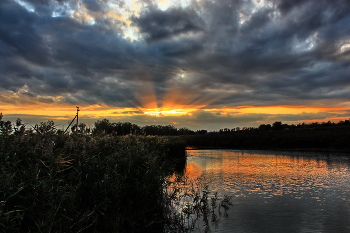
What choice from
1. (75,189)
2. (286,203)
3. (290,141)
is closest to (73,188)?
(75,189)

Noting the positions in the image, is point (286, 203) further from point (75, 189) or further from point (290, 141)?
point (290, 141)

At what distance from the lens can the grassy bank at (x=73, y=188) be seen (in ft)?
18.5

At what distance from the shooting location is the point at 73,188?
6648mm

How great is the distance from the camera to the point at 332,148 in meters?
50.5

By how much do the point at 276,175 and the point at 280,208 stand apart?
10723 mm

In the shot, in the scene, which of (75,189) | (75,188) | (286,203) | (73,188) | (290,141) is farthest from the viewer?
(290,141)

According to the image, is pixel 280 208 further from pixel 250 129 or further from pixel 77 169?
pixel 250 129

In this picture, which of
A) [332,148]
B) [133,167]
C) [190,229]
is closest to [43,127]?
[133,167]

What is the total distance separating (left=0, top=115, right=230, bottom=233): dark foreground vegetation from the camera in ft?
18.7

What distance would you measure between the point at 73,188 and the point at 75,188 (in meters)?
0.15

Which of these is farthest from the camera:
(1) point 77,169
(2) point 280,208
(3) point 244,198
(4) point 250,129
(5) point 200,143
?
(4) point 250,129

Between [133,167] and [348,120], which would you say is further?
[348,120]

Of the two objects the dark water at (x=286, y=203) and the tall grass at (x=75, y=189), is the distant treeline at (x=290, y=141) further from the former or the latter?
the tall grass at (x=75, y=189)

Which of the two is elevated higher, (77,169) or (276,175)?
(77,169)
